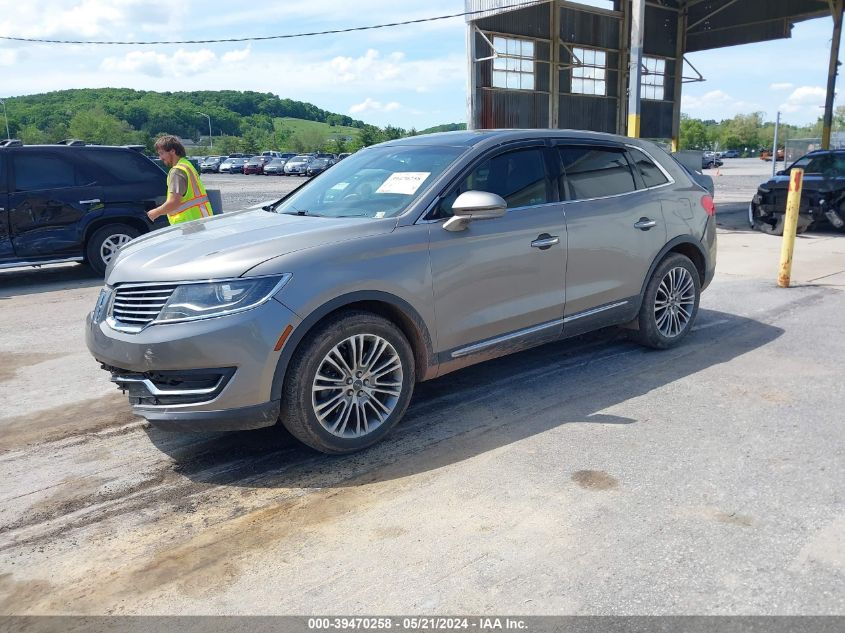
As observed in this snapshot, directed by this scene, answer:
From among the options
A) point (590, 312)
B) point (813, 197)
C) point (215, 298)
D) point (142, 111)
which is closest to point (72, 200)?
point (215, 298)

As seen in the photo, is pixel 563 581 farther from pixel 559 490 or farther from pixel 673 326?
pixel 673 326

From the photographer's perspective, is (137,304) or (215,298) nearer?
(215,298)

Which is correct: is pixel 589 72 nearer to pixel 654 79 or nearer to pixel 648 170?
pixel 654 79

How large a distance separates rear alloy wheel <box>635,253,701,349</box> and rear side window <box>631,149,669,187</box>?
609mm

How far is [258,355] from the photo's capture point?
11.4ft

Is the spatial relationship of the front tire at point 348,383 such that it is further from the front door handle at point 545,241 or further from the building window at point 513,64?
the building window at point 513,64

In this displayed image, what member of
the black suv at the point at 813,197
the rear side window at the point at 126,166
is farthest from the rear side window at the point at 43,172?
the black suv at the point at 813,197

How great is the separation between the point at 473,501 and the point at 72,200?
26.7 ft

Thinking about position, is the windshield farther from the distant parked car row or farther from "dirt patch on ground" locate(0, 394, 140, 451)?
the distant parked car row

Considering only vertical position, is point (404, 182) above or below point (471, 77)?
below

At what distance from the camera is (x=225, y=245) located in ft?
12.3

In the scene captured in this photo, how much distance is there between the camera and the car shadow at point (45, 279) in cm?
927

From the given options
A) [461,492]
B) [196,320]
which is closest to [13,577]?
[196,320]

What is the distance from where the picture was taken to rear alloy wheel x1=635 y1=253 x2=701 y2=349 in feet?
18.1
